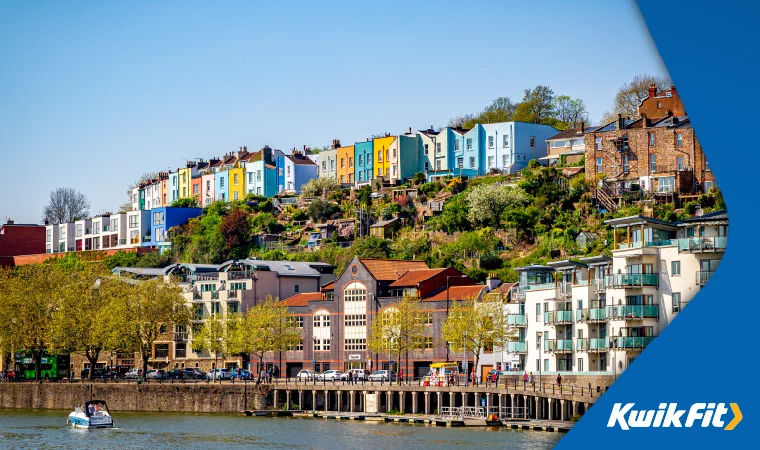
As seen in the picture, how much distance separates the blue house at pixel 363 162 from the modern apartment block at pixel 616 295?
40955 mm

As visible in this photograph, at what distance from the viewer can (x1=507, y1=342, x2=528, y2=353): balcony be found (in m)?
44.2

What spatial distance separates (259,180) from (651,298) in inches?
3025

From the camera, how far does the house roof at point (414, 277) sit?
182 feet

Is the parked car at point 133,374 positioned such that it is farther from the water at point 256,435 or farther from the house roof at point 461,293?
the house roof at point 461,293

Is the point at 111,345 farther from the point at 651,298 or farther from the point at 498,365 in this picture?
the point at 651,298

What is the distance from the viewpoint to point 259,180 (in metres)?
94.7

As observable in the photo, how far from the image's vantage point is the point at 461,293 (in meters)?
53.1

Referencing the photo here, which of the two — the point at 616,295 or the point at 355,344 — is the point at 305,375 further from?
the point at 616,295

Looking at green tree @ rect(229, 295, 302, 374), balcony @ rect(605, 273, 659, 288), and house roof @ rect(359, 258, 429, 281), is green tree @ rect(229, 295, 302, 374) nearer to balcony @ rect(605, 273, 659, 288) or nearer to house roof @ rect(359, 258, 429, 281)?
house roof @ rect(359, 258, 429, 281)

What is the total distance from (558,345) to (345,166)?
52068 millimetres

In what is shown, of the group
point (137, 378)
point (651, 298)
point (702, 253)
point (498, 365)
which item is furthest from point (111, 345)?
point (702, 253)

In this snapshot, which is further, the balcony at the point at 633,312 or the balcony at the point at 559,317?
the balcony at the point at 559,317

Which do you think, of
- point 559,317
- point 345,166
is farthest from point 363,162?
point 559,317

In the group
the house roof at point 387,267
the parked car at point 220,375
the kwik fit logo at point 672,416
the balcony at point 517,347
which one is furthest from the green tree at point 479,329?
the kwik fit logo at point 672,416
